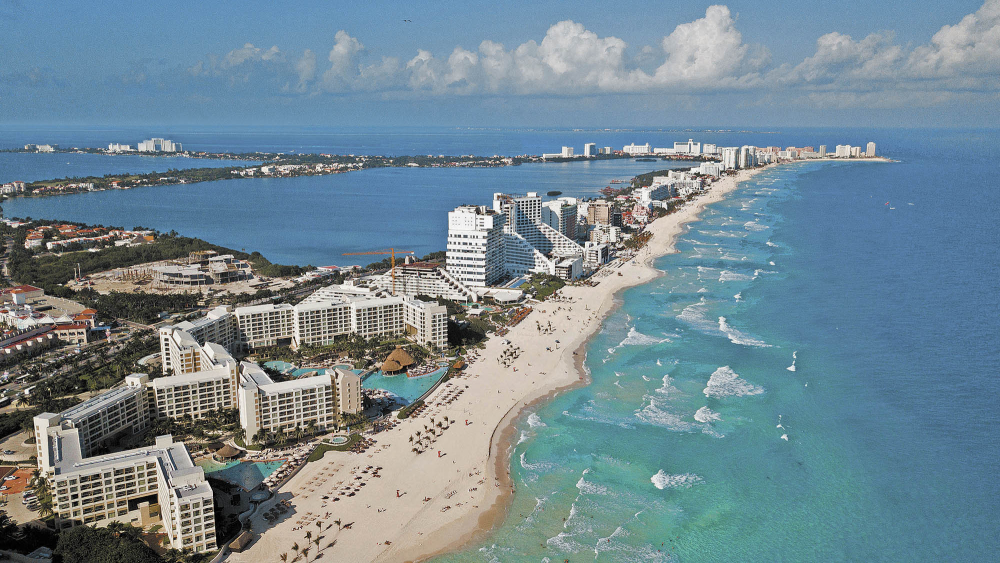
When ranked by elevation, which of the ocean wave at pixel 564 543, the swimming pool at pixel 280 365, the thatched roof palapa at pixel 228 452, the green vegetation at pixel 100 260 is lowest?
the ocean wave at pixel 564 543

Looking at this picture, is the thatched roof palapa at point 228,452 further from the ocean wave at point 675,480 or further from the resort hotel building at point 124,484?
the ocean wave at point 675,480

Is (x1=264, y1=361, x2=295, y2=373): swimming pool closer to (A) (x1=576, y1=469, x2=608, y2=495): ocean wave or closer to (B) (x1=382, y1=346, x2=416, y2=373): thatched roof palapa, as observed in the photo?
(B) (x1=382, y1=346, x2=416, y2=373): thatched roof palapa

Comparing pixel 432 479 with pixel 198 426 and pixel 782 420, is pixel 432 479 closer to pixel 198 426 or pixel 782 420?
pixel 198 426

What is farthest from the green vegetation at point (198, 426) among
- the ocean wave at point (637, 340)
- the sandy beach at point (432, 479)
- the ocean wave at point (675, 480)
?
the ocean wave at point (637, 340)

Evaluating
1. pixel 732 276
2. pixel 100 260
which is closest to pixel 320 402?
pixel 732 276

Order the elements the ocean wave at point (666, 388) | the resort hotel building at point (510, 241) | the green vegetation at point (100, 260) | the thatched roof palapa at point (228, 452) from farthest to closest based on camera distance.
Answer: the green vegetation at point (100, 260) < the resort hotel building at point (510, 241) < the ocean wave at point (666, 388) < the thatched roof palapa at point (228, 452)

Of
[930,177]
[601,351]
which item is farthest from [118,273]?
[930,177]

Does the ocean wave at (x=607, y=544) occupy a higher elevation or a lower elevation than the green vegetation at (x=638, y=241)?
lower

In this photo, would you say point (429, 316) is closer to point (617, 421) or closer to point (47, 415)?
point (617, 421)
